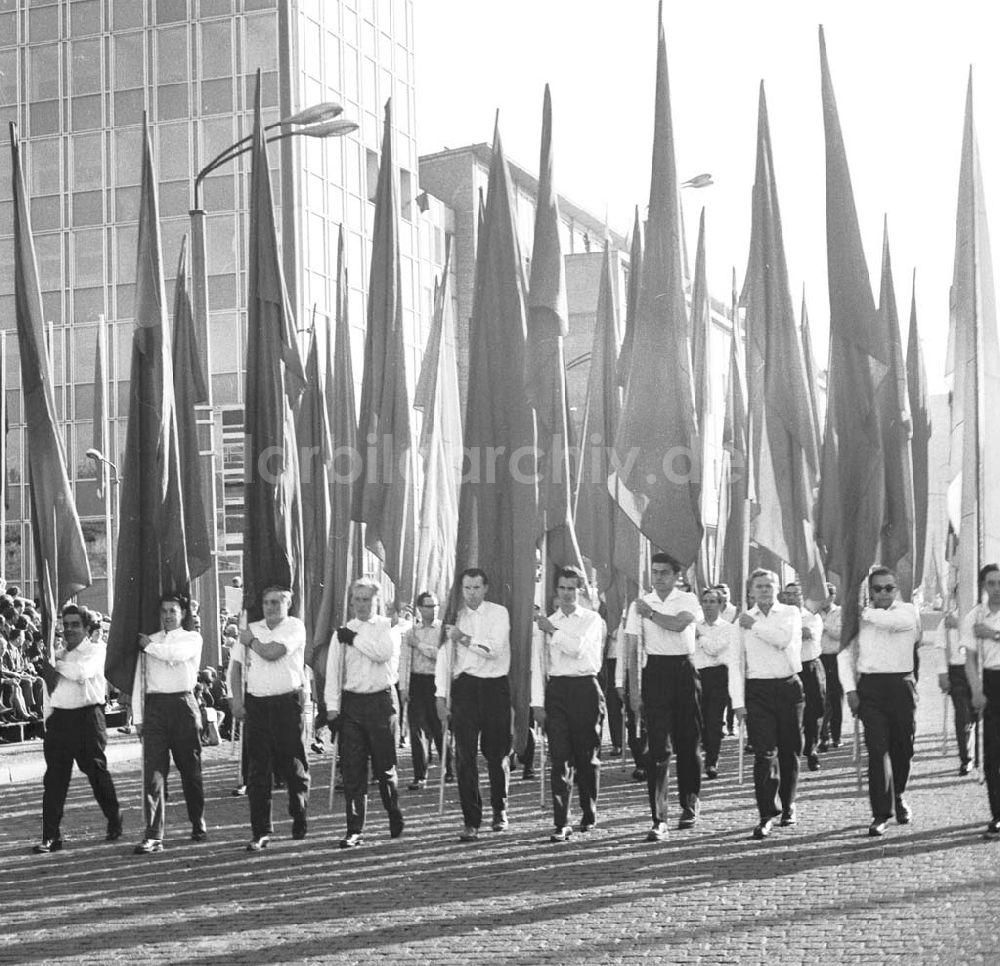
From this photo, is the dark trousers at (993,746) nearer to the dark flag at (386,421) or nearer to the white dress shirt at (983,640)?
the white dress shirt at (983,640)

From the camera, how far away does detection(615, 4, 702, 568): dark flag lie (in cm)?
1441

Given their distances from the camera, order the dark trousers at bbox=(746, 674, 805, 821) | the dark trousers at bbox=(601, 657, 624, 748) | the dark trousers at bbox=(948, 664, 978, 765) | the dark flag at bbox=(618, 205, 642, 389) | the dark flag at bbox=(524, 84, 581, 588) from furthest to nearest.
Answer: the dark flag at bbox=(618, 205, 642, 389) → the dark trousers at bbox=(601, 657, 624, 748) → the dark trousers at bbox=(948, 664, 978, 765) → the dark flag at bbox=(524, 84, 581, 588) → the dark trousers at bbox=(746, 674, 805, 821)

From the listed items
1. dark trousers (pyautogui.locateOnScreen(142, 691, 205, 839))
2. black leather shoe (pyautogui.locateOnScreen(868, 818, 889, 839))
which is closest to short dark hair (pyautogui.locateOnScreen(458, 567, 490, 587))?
dark trousers (pyautogui.locateOnScreen(142, 691, 205, 839))

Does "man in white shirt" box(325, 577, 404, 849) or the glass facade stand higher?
the glass facade

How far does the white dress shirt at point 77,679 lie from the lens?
558 inches

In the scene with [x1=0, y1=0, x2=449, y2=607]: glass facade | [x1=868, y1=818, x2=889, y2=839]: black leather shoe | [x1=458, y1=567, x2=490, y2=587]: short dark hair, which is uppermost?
[x1=0, y1=0, x2=449, y2=607]: glass facade

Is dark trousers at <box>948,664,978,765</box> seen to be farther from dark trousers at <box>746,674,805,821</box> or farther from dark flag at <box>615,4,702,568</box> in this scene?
dark trousers at <box>746,674,805,821</box>

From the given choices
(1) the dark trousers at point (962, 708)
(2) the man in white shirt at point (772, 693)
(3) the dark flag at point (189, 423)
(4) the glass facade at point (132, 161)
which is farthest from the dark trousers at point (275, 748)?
(4) the glass facade at point (132, 161)

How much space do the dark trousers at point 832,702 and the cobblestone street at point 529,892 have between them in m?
4.25

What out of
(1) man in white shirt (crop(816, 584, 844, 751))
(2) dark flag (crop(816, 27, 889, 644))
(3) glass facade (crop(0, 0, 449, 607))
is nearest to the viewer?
(2) dark flag (crop(816, 27, 889, 644))

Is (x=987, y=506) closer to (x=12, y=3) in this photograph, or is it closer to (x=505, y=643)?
(x=505, y=643)

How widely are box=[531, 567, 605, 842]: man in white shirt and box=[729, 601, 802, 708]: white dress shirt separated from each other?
101 centimetres

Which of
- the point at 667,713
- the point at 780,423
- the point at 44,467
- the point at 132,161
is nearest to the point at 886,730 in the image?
the point at 667,713

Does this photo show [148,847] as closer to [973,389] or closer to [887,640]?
[887,640]
